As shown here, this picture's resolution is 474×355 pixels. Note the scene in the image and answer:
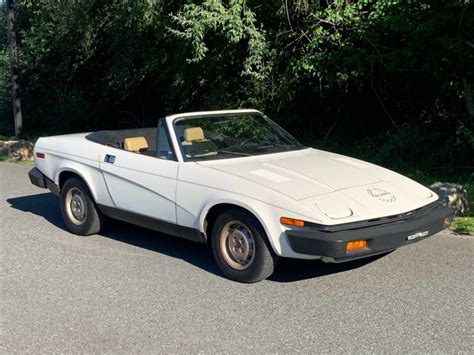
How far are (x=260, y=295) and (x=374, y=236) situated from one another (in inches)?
39.6

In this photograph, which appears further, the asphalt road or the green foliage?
the green foliage

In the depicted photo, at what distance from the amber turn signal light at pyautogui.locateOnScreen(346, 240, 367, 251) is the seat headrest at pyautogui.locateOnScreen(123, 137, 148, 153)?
2.65 metres

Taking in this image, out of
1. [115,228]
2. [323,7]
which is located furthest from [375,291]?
[323,7]

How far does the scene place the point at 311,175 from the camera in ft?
16.8

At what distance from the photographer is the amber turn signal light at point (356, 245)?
A: 440 centimetres

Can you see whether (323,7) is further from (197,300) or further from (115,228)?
(197,300)

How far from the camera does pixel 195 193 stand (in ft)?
17.0

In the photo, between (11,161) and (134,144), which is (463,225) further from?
(11,161)

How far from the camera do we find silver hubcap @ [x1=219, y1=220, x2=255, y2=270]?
192 inches

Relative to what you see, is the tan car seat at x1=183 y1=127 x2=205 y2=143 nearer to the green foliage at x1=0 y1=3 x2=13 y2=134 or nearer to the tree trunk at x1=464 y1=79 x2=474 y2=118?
the tree trunk at x1=464 y1=79 x2=474 y2=118

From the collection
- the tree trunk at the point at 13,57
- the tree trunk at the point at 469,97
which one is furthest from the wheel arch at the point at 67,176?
the tree trunk at the point at 13,57

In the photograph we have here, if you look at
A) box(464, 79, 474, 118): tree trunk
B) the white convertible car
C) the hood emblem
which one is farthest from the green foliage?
the hood emblem

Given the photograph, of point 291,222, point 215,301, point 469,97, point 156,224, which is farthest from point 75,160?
point 469,97

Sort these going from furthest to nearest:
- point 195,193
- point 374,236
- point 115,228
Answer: point 115,228 < point 195,193 < point 374,236
